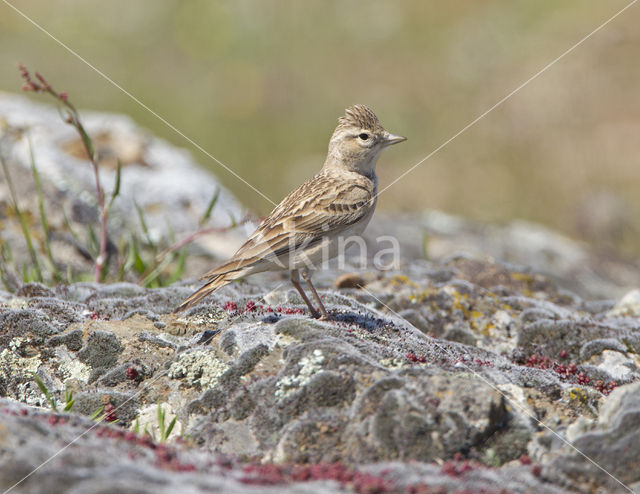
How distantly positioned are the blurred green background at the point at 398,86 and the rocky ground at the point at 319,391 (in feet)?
27.1

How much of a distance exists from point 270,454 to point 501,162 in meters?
14.1

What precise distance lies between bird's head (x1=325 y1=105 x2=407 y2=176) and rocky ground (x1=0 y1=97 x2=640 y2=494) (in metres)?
1.40

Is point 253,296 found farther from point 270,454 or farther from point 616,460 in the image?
point 616,460

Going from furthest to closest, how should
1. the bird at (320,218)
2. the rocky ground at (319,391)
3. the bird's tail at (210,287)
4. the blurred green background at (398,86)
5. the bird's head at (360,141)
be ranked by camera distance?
the blurred green background at (398,86) < the bird's head at (360,141) < the bird at (320,218) < the bird's tail at (210,287) < the rocky ground at (319,391)

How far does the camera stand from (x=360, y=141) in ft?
23.9

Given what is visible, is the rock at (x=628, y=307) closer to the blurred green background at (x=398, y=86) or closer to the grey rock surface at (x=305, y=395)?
the grey rock surface at (x=305, y=395)

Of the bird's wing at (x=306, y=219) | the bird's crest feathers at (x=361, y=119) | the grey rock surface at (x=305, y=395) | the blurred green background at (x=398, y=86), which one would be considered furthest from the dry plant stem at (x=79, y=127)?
the blurred green background at (x=398, y=86)

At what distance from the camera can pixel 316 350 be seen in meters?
4.96

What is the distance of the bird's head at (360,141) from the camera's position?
7.28 metres

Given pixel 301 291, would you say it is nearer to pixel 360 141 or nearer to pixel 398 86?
pixel 360 141

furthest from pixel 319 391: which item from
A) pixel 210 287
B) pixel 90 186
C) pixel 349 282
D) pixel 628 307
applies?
pixel 90 186

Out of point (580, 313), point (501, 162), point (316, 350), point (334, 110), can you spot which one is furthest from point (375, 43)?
point (316, 350)

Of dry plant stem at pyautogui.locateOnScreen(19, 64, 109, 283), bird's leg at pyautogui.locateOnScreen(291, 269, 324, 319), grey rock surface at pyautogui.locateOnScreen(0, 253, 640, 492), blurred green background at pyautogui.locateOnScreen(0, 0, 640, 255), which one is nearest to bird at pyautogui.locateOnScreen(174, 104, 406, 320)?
bird's leg at pyautogui.locateOnScreen(291, 269, 324, 319)

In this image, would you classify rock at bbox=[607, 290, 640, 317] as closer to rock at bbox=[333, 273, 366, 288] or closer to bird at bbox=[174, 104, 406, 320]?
rock at bbox=[333, 273, 366, 288]
